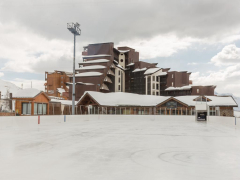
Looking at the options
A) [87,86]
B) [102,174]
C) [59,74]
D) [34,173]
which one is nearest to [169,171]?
[102,174]

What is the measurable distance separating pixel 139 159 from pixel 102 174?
2518 mm

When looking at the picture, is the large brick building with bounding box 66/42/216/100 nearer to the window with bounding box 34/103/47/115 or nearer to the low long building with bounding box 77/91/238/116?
the low long building with bounding box 77/91/238/116

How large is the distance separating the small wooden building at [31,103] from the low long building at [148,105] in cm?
1451

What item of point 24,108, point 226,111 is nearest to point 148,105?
point 226,111

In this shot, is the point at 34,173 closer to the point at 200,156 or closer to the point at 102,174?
the point at 102,174

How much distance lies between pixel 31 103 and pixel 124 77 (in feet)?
160

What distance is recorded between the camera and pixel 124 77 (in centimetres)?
8494

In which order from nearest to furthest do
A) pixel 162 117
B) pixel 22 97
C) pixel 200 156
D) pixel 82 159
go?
pixel 82 159, pixel 200 156, pixel 22 97, pixel 162 117

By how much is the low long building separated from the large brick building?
7305 millimetres

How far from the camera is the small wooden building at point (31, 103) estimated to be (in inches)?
1516

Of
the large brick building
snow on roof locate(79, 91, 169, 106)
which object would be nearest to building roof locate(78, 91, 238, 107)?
snow on roof locate(79, 91, 169, 106)

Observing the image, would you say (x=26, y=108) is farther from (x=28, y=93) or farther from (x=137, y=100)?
(x=137, y=100)

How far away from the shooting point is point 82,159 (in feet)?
28.6

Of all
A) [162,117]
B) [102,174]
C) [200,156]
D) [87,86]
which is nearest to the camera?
[102,174]
